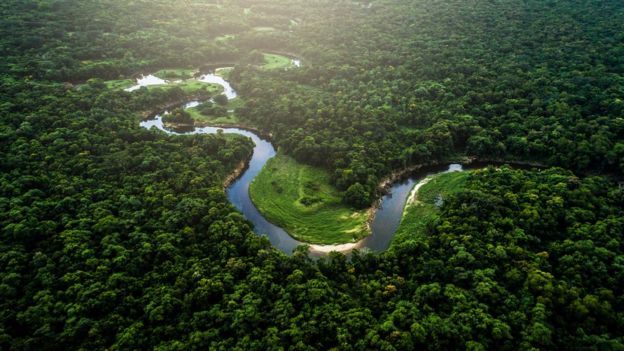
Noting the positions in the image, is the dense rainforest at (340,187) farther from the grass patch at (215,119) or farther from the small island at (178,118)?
the small island at (178,118)

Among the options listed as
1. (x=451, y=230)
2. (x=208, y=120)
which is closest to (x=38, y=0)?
(x=208, y=120)

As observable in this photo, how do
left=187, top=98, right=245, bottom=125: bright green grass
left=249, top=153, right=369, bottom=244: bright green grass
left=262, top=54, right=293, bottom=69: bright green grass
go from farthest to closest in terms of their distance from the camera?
1. left=262, top=54, right=293, bottom=69: bright green grass
2. left=187, top=98, right=245, bottom=125: bright green grass
3. left=249, top=153, right=369, bottom=244: bright green grass

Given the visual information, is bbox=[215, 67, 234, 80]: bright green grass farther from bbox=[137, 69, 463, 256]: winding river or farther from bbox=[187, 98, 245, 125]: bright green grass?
bbox=[137, 69, 463, 256]: winding river

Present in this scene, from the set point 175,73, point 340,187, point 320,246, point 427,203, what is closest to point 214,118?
point 175,73

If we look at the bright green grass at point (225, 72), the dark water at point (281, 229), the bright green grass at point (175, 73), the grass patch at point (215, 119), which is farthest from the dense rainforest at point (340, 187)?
the bright green grass at point (225, 72)

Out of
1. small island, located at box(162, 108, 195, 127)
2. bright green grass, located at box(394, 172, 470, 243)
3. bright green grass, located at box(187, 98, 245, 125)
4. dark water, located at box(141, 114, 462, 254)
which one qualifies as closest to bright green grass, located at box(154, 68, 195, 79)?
bright green grass, located at box(187, 98, 245, 125)
